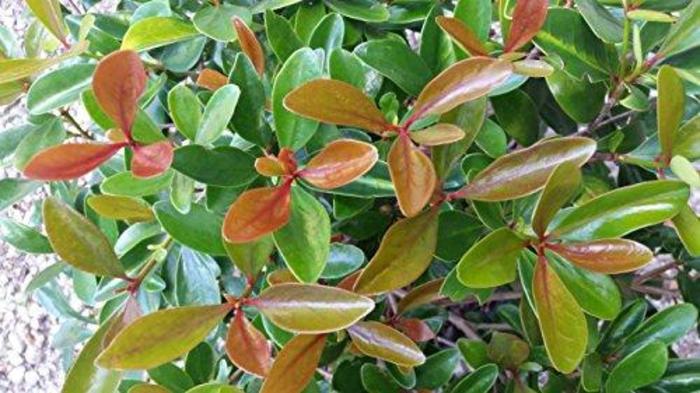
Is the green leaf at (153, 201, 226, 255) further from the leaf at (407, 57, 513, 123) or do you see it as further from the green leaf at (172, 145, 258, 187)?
the leaf at (407, 57, 513, 123)

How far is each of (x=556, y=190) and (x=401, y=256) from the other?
11 cm

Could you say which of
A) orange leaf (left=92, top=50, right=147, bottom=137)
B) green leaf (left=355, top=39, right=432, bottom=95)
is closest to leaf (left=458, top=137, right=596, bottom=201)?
green leaf (left=355, top=39, right=432, bottom=95)

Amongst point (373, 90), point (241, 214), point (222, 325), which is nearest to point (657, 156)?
point (373, 90)

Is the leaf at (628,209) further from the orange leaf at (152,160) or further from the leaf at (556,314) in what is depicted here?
the orange leaf at (152,160)

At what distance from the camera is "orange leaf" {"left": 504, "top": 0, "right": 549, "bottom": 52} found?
51 centimetres

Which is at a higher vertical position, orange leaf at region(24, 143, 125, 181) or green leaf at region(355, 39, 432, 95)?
orange leaf at region(24, 143, 125, 181)

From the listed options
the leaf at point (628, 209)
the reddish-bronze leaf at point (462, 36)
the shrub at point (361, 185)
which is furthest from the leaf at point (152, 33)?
the leaf at point (628, 209)

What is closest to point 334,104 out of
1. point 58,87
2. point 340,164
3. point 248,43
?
point 340,164

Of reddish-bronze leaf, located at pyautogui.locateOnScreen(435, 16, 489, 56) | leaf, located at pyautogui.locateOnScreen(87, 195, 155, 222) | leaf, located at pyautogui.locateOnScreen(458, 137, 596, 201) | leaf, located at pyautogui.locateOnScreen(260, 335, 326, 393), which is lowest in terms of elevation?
leaf, located at pyautogui.locateOnScreen(260, 335, 326, 393)

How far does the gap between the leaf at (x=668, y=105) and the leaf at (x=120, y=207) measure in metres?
0.39

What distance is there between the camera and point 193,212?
21.5 inches

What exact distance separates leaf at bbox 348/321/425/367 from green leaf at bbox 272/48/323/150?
0.46 ft

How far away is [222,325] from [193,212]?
0.99ft

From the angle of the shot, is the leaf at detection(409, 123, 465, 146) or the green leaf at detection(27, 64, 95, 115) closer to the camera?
the leaf at detection(409, 123, 465, 146)
